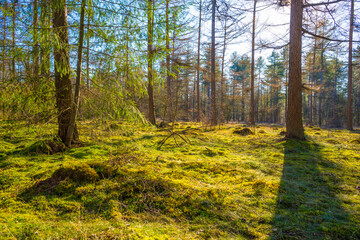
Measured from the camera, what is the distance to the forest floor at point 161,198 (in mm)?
1943

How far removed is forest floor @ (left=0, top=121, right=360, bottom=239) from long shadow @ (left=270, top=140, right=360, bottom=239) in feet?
0.04

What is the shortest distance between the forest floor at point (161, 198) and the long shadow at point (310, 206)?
0.01 metres

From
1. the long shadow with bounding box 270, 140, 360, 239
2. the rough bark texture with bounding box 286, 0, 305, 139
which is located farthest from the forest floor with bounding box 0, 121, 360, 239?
the rough bark texture with bounding box 286, 0, 305, 139

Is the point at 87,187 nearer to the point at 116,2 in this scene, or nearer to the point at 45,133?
the point at 45,133

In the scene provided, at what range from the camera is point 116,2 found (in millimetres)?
3471

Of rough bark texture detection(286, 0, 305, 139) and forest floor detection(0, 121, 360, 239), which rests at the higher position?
rough bark texture detection(286, 0, 305, 139)

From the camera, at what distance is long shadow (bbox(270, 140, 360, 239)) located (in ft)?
6.73

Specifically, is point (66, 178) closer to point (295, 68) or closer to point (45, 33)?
point (45, 33)

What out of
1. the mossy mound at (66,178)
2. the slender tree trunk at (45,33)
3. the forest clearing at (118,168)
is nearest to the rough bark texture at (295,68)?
the forest clearing at (118,168)

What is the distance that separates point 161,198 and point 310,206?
2.14m

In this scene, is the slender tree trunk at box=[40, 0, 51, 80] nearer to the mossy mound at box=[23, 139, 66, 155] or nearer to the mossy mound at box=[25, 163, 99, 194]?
the mossy mound at box=[25, 163, 99, 194]

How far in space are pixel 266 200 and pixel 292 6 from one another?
7.66 meters

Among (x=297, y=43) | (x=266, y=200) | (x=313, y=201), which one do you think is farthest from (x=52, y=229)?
(x=297, y=43)

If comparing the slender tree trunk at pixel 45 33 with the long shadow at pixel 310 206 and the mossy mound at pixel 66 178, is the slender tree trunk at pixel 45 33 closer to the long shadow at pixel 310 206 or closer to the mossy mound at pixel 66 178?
the mossy mound at pixel 66 178
